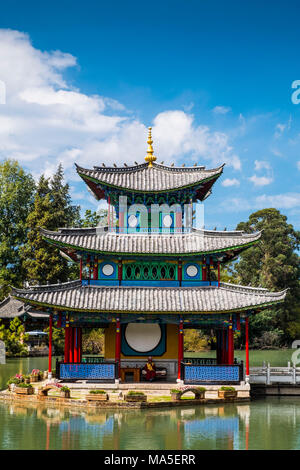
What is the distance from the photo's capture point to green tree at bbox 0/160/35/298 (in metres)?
57.1

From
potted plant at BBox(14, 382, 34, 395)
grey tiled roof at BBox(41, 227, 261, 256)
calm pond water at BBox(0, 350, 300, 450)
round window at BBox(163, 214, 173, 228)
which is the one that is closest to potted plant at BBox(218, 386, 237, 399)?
calm pond water at BBox(0, 350, 300, 450)

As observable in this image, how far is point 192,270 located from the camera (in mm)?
25859

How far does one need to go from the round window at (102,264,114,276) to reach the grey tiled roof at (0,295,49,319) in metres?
23.2

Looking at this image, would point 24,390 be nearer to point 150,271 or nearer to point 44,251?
point 150,271

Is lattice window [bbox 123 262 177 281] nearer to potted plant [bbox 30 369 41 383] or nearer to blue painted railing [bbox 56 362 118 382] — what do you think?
blue painted railing [bbox 56 362 118 382]

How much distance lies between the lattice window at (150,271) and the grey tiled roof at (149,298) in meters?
0.74

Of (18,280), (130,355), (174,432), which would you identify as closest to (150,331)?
(130,355)

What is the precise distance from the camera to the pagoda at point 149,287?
76.6ft

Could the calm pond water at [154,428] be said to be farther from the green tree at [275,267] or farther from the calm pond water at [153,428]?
the green tree at [275,267]

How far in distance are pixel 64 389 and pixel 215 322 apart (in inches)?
304

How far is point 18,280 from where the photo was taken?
56656 millimetres

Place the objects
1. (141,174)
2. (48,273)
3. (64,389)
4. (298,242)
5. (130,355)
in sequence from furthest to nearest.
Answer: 1. (298,242)
2. (48,273)
3. (141,174)
4. (130,355)
5. (64,389)

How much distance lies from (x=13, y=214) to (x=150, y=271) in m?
38.2

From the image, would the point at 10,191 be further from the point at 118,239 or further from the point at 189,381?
the point at 189,381
